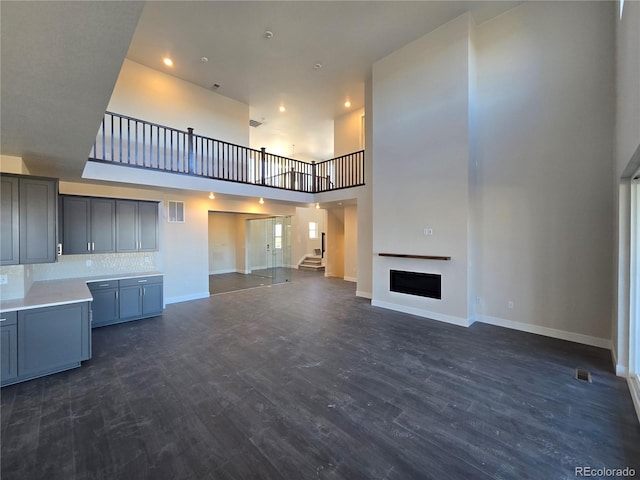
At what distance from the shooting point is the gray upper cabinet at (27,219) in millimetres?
3080

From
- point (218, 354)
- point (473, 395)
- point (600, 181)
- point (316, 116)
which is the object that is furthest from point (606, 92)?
point (316, 116)

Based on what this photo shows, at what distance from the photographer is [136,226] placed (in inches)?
213

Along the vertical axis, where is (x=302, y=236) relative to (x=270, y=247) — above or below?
above

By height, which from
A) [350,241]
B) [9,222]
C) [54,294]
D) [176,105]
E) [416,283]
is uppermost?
[176,105]

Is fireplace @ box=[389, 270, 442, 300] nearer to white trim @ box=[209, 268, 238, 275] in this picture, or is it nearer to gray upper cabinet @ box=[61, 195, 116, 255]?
gray upper cabinet @ box=[61, 195, 116, 255]

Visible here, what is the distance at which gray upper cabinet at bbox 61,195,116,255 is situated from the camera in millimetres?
4707

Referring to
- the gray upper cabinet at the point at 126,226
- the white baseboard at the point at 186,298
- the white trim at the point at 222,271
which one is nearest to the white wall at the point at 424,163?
the white baseboard at the point at 186,298

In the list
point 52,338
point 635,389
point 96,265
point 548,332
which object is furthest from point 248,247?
point 635,389

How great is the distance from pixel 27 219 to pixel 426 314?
6.37 metres

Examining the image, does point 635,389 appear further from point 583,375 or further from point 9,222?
point 9,222

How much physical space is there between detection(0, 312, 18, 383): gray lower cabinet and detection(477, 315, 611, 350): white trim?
680 centimetres

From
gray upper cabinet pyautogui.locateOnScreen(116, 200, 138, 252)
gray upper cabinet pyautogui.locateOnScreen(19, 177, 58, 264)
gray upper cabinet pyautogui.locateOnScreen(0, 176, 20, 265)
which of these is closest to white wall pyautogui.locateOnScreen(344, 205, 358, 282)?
gray upper cabinet pyautogui.locateOnScreen(116, 200, 138, 252)

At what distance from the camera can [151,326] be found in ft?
15.9

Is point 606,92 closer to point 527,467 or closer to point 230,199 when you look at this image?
point 527,467
